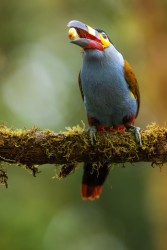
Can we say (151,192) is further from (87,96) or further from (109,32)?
(87,96)

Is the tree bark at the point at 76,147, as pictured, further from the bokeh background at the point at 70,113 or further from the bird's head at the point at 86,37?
the bokeh background at the point at 70,113

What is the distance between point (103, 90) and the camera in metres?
4.89

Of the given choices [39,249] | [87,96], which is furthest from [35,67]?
[87,96]

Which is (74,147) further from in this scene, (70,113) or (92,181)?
(70,113)

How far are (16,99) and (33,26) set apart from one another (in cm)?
159

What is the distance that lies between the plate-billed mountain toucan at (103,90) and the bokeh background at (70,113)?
3.40 meters

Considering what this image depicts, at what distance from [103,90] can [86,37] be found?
48cm

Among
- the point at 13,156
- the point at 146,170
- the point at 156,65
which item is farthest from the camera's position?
the point at 146,170

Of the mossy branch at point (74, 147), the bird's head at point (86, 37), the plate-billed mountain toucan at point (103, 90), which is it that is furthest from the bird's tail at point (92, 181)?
the bird's head at point (86, 37)

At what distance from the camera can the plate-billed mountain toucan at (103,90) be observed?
16.1 feet

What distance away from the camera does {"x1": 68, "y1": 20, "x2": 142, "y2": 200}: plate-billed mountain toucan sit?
489cm

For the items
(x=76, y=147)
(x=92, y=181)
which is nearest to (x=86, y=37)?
(x=76, y=147)

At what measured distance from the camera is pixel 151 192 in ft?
28.8

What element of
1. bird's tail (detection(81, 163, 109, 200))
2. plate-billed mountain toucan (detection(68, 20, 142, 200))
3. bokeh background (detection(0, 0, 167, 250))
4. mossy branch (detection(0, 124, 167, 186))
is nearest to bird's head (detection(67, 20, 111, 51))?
plate-billed mountain toucan (detection(68, 20, 142, 200))
